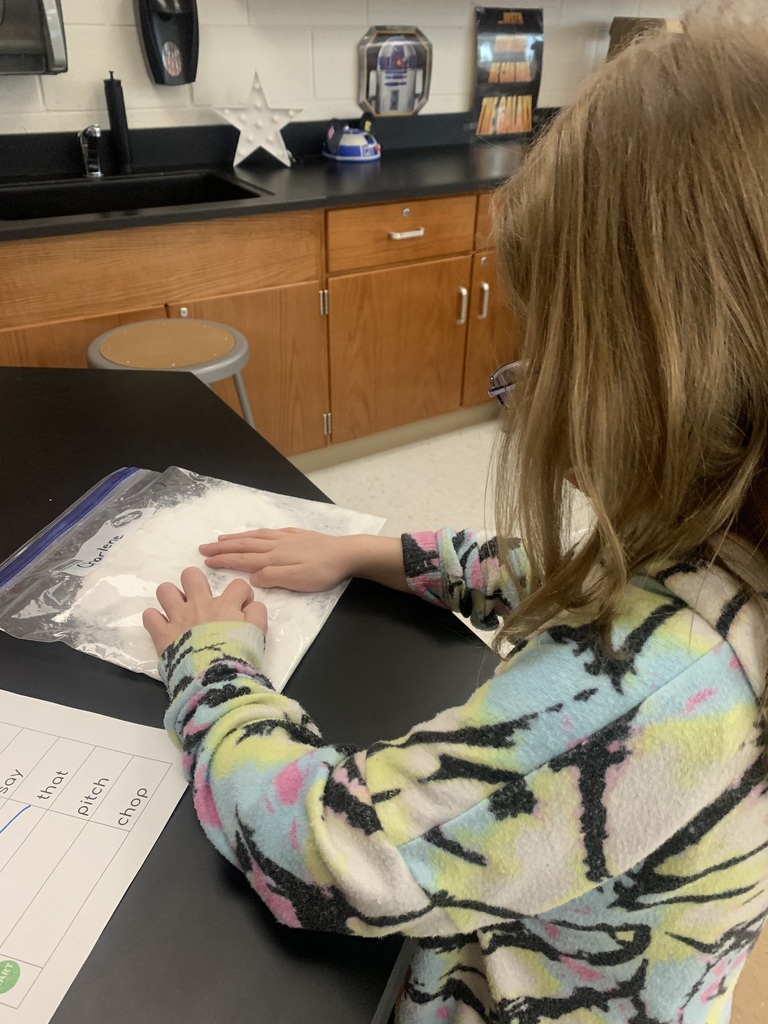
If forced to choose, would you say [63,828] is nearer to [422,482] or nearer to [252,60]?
[422,482]

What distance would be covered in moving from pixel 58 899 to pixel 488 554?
452 mm

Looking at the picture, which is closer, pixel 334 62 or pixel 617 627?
pixel 617 627

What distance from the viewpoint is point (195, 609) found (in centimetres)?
65

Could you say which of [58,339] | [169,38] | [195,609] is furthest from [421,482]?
[195,609]

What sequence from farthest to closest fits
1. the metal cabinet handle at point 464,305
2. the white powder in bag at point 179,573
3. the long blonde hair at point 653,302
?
the metal cabinet handle at point 464,305 → the white powder in bag at point 179,573 → the long blonde hair at point 653,302

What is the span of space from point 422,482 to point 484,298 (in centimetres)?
61

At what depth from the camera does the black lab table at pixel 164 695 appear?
420mm

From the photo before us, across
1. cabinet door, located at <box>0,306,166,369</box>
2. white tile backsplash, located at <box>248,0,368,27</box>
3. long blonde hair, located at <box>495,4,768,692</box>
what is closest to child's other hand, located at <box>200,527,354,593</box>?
long blonde hair, located at <box>495,4,768,692</box>

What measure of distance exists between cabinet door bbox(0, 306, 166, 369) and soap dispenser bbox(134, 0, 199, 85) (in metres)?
0.68

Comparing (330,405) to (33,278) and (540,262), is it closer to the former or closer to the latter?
(33,278)

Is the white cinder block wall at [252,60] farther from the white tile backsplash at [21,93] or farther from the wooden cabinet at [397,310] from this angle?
the wooden cabinet at [397,310]

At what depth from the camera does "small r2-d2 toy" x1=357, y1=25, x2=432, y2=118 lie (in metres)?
2.35

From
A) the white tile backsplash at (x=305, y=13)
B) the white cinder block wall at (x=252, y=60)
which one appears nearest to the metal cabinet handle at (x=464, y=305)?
the white cinder block wall at (x=252, y=60)

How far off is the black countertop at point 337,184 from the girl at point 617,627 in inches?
58.6
